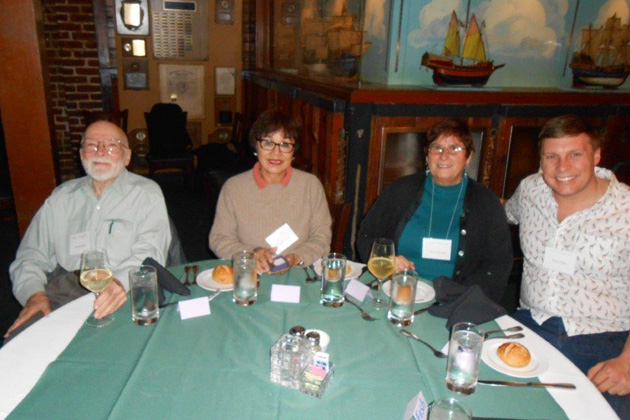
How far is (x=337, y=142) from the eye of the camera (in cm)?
338

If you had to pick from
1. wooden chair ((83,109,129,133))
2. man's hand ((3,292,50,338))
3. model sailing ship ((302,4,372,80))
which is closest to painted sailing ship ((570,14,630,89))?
model sailing ship ((302,4,372,80))

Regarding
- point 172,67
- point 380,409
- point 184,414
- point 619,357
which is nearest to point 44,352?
point 184,414

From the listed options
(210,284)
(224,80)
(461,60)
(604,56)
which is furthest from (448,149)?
(224,80)

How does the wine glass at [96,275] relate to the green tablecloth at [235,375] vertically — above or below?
above

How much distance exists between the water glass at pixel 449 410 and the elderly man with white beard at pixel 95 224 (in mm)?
1310

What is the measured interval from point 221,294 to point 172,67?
5.52 metres

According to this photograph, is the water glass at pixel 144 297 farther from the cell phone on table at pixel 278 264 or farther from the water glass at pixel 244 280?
the cell phone on table at pixel 278 264

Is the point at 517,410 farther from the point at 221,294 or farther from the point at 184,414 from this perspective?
the point at 221,294

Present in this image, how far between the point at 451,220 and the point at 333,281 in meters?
0.86

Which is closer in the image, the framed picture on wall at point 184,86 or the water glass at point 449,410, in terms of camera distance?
the water glass at point 449,410

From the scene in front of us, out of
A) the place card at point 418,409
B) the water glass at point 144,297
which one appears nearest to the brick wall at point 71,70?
the water glass at point 144,297

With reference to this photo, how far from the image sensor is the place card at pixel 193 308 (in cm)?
149

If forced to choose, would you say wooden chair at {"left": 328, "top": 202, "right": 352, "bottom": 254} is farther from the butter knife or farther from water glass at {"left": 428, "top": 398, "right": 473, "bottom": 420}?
water glass at {"left": 428, "top": 398, "right": 473, "bottom": 420}

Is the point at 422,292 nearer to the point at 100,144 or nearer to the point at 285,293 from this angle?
the point at 285,293
